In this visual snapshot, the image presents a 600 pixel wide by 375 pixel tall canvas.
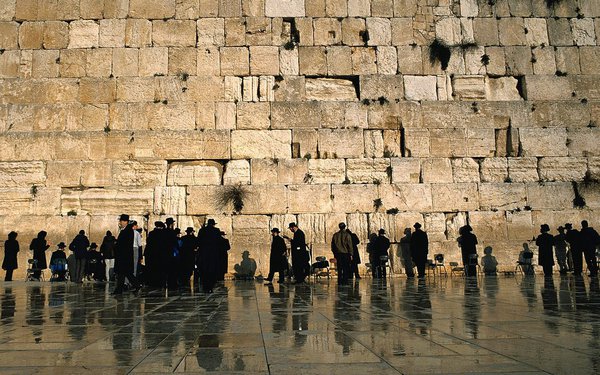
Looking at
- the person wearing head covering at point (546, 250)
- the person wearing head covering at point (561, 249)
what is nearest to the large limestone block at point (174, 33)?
the person wearing head covering at point (546, 250)

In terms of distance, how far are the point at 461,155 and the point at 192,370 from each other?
489 inches

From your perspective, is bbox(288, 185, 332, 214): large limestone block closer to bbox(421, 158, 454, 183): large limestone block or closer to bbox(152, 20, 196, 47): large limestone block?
bbox(421, 158, 454, 183): large limestone block

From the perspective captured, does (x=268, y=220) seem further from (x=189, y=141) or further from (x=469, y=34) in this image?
(x=469, y=34)

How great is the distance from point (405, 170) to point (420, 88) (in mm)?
2569

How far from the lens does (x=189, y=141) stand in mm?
14031

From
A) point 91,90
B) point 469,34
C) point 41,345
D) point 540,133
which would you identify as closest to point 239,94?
point 91,90

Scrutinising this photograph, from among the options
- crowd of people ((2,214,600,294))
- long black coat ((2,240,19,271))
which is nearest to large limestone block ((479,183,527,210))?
crowd of people ((2,214,600,294))

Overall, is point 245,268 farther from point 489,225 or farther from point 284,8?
point 284,8

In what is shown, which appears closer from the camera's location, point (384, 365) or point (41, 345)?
point (384, 365)

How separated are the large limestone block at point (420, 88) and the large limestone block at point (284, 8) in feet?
12.1

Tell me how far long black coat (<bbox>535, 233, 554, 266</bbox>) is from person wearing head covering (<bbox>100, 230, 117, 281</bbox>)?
10550mm

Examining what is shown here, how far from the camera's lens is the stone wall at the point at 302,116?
45.0 ft

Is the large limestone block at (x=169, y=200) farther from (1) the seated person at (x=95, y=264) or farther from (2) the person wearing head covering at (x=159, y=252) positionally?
(2) the person wearing head covering at (x=159, y=252)

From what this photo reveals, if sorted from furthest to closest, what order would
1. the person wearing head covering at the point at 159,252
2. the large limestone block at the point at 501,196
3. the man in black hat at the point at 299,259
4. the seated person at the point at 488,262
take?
1. the large limestone block at the point at 501,196
2. the seated person at the point at 488,262
3. the man in black hat at the point at 299,259
4. the person wearing head covering at the point at 159,252
